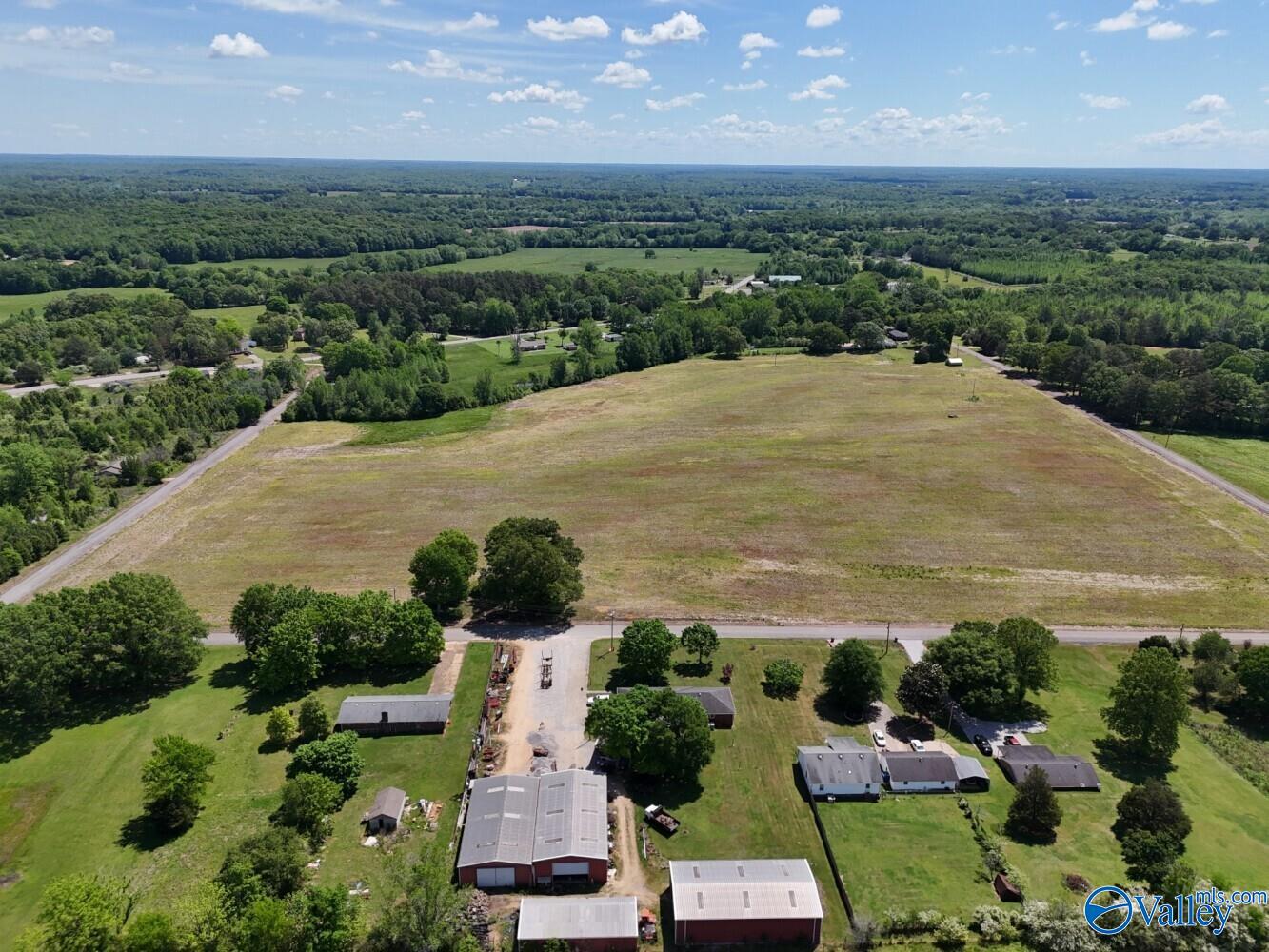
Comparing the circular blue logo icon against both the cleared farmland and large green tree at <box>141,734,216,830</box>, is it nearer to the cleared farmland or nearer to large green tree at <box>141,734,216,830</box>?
the cleared farmland

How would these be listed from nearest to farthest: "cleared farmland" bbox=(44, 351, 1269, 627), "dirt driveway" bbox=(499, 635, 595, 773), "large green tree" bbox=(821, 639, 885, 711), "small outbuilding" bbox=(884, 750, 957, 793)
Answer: "small outbuilding" bbox=(884, 750, 957, 793)
"dirt driveway" bbox=(499, 635, 595, 773)
"large green tree" bbox=(821, 639, 885, 711)
"cleared farmland" bbox=(44, 351, 1269, 627)

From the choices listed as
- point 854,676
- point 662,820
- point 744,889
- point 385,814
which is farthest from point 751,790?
point 385,814

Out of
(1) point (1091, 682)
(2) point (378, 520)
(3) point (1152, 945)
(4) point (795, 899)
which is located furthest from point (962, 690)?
(2) point (378, 520)

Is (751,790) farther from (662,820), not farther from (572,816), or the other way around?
(572,816)

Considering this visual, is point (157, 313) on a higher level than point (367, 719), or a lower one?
higher

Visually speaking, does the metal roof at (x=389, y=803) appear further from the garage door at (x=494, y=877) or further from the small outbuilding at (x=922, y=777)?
the small outbuilding at (x=922, y=777)

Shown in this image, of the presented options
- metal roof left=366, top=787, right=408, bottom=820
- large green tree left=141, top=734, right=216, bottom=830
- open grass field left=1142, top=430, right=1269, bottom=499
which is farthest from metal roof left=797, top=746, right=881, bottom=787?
open grass field left=1142, top=430, right=1269, bottom=499

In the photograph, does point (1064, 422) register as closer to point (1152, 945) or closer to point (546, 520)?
point (546, 520)

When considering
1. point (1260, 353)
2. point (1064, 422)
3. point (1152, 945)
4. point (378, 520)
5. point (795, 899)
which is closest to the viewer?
point (1152, 945)
